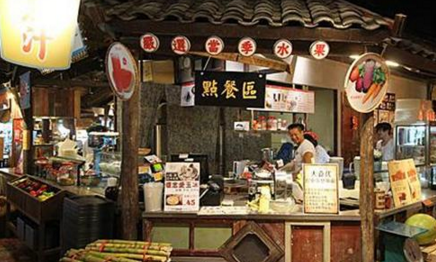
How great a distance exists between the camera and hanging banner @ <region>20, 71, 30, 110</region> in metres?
8.70

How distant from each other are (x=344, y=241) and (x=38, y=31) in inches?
153

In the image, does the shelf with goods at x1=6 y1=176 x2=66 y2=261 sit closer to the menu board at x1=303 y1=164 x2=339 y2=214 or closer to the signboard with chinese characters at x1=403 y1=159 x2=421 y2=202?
the menu board at x1=303 y1=164 x2=339 y2=214

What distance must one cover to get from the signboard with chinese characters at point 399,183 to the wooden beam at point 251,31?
1.80 m

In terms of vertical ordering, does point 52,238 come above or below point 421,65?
below

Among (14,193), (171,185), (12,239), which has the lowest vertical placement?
(12,239)

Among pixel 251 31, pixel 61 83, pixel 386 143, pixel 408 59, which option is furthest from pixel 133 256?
pixel 61 83

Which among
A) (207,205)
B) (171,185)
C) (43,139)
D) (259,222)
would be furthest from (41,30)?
(43,139)

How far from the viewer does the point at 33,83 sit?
865 cm

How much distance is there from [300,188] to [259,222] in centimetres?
77

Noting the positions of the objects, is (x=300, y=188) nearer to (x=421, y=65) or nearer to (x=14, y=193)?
(x=421, y=65)

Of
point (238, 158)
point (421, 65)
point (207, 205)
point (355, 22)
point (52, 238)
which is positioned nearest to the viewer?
point (355, 22)

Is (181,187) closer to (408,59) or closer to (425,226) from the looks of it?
(425,226)

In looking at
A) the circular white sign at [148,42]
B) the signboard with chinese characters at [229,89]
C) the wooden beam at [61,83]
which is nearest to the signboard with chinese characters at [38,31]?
the circular white sign at [148,42]

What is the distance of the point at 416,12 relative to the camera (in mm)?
10617
